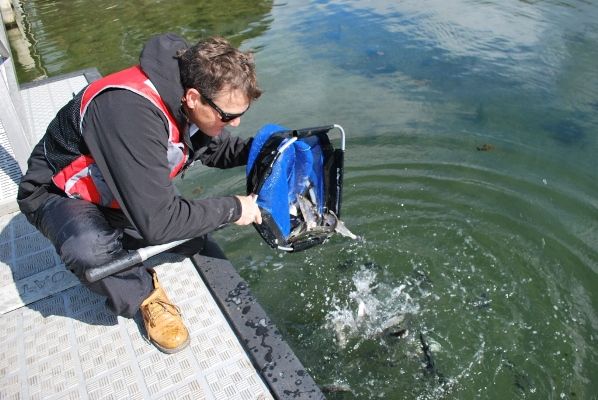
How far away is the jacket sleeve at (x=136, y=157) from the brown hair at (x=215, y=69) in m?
0.29

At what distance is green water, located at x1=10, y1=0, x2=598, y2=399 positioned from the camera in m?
3.73

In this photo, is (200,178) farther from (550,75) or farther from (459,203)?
(550,75)

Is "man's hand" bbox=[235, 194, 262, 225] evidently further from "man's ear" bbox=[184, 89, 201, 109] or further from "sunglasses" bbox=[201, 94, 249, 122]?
"man's ear" bbox=[184, 89, 201, 109]

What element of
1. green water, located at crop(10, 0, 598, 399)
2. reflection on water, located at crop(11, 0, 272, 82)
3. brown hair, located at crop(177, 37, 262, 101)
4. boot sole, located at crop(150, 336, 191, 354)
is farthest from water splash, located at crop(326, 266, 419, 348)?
reflection on water, located at crop(11, 0, 272, 82)

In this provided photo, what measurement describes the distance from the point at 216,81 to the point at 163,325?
159cm

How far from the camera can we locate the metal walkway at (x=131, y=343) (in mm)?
2717

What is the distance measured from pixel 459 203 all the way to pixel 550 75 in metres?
4.02

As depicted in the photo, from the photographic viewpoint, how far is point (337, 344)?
3857mm

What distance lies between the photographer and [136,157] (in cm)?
244

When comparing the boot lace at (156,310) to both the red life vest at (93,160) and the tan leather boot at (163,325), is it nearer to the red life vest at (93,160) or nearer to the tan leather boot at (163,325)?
the tan leather boot at (163,325)

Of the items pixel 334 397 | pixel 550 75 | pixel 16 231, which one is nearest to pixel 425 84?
pixel 550 75

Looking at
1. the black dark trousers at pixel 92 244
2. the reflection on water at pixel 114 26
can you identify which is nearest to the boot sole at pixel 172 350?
the black dark trousers at pixel 92 244

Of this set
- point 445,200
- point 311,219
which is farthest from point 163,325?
point 445,200

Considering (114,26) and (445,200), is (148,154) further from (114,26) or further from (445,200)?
(114,26)
